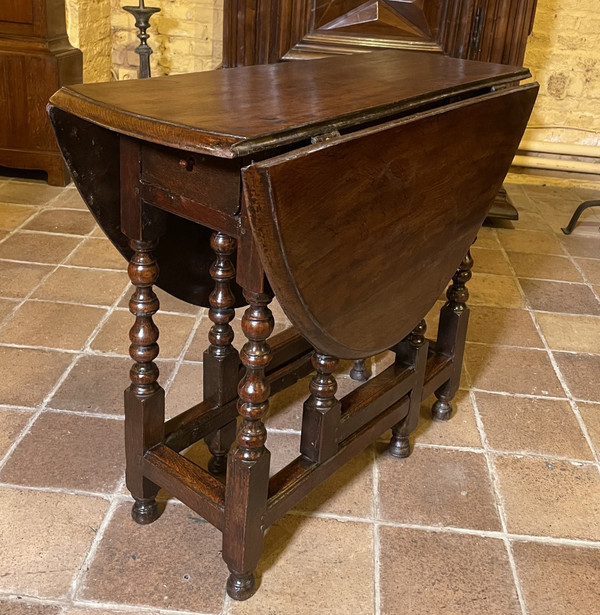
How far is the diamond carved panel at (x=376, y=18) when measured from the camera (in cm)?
341

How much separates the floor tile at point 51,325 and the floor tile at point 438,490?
3.98ft

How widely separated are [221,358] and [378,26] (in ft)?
7.20

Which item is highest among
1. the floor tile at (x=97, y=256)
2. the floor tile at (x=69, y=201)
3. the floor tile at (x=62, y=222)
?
the floor tile at (x=69, y=201)

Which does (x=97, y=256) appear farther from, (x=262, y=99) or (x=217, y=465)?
(x=262, y=99)

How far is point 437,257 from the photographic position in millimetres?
1772

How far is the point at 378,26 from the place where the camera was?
3.43 meters

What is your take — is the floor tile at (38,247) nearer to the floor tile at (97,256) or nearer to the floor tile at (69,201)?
the floor tile at (97,256)

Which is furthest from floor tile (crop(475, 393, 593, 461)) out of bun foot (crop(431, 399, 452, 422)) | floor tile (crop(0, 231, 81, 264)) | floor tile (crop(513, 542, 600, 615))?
floor tile (crop(0, 231, 81, 264))

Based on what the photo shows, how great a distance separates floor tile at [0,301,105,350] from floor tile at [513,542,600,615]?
1606 mm

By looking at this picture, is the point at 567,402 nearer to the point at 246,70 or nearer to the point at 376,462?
the point at 376,462

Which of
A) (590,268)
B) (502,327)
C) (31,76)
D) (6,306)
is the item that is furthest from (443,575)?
(31,76)

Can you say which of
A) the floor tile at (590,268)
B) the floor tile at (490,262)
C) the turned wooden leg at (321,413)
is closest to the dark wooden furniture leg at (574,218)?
the floor tile at (590,268)

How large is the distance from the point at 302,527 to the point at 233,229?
2.70 feet

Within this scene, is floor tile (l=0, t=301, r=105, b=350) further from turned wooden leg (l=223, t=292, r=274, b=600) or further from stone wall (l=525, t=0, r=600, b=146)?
stone wall (l=525, t=0, r=600, b=146)
